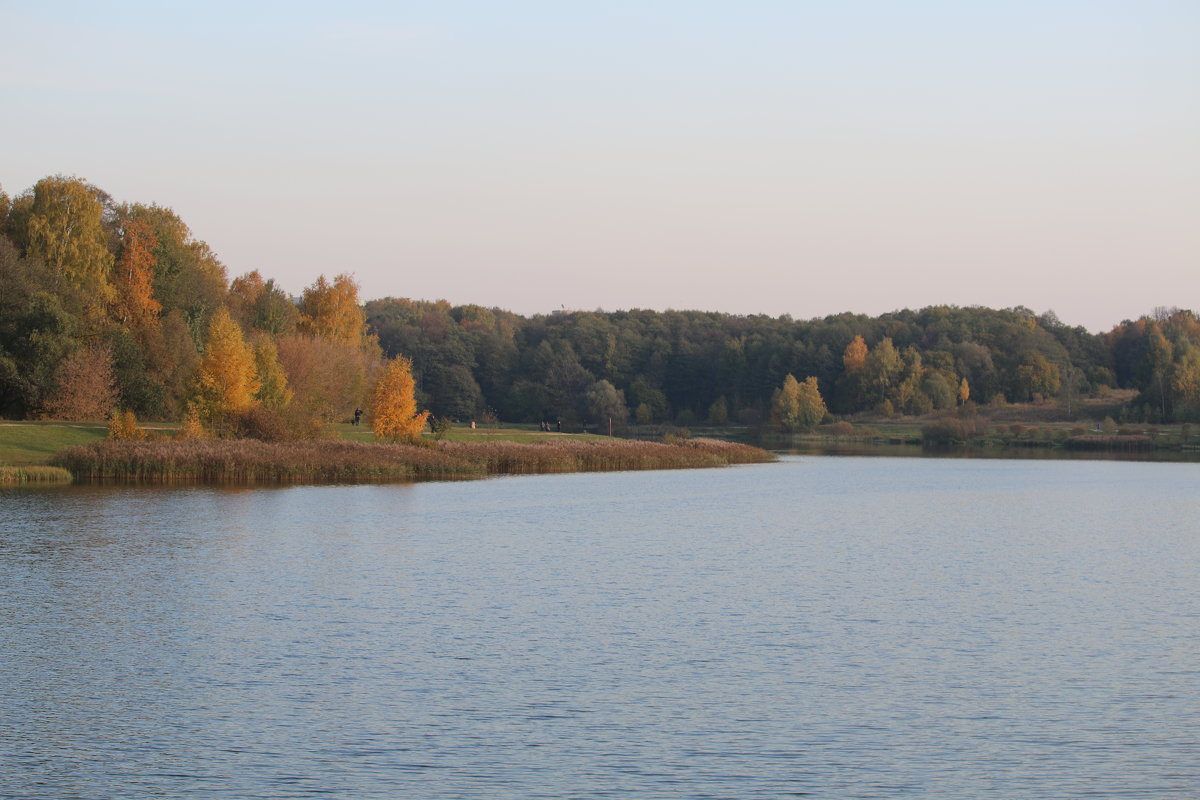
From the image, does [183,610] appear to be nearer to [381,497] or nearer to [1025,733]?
[1025,733]

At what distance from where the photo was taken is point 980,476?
58000 millimetres

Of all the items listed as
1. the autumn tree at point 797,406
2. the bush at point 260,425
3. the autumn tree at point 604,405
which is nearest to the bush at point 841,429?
the autumn tree at point 797,406

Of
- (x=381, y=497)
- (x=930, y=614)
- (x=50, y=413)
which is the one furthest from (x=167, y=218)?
(x=930, y=614)

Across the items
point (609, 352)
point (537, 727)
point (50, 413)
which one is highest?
point (609, 352)

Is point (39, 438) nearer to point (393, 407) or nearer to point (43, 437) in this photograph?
point (43, 437)

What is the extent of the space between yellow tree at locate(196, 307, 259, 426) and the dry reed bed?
3179 mm

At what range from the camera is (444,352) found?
133m

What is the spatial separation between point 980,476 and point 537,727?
49.7 m

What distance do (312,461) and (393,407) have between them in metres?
10.3

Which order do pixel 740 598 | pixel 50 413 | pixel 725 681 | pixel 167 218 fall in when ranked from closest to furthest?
pixel 725 681, pixel 740 598, pixel 50 413, pixel 167 218

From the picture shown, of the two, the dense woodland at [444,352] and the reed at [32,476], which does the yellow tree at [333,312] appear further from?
the reed at [32,476]

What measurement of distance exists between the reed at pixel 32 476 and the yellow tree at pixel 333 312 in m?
32.3

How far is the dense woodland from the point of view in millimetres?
55375

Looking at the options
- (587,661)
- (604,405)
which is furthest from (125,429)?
(604,405)
